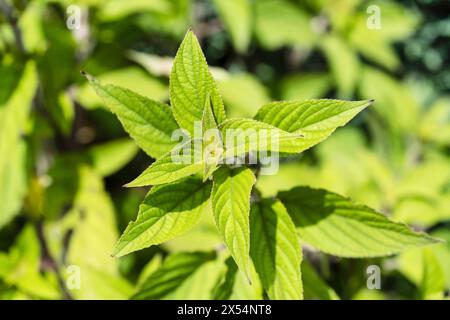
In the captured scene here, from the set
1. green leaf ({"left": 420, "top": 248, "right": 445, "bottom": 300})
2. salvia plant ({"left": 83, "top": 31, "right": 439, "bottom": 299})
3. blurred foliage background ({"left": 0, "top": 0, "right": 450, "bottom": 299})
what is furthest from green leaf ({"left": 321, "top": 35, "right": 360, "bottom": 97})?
salvia plant ({"left": 83, "top": 31, "right": 439, "bottom": 299})

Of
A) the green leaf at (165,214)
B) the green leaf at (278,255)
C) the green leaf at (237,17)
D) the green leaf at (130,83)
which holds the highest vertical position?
the green leaf at (237,17)

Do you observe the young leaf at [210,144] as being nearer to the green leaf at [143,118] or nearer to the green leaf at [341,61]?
the green leaf at [143,118]

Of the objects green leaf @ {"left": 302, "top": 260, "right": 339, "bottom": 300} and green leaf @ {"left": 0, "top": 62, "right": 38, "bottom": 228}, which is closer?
green leaf @ {"left": 302, "top": 260, "right": 339, "bottom": 300}

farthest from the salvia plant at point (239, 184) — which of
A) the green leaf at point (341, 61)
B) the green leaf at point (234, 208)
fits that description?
the green leaf at point (341, 61)

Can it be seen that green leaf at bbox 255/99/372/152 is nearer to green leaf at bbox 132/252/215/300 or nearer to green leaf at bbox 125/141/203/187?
green leaf at bbox 125/141/203/187

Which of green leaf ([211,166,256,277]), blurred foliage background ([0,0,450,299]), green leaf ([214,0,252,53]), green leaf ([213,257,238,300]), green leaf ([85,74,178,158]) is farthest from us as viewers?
green leaf ([214,0,252,53])
